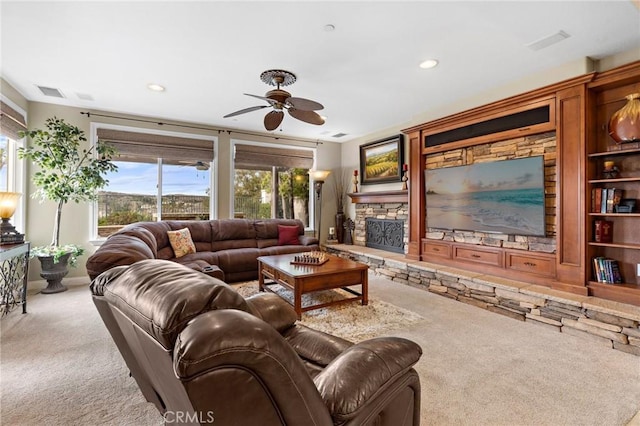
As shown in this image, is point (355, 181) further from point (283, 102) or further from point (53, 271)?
point (53, 271)

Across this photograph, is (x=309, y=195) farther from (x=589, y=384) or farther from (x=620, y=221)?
(x=589, y=384)

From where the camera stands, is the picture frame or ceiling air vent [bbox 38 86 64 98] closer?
ceiling air vent [bbox 38 86 64 98]

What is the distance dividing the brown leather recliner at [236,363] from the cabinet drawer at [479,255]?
307 cm

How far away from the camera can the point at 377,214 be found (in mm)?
5758

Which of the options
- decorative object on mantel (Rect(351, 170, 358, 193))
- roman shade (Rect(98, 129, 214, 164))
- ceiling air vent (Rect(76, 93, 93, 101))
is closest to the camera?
ceiling air vent (Rect(76, 93, 93, 101))

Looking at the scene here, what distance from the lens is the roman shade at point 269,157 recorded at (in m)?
5.71

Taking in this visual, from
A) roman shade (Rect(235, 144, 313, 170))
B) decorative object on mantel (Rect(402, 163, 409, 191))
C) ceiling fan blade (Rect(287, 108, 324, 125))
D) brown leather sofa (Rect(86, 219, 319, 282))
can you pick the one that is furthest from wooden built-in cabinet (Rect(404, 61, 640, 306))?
roman shade (Rect(235, 144, 313, 170))

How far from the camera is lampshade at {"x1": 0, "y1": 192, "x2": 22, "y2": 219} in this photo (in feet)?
9.94

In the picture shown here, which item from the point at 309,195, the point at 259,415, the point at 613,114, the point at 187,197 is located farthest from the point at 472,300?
the point at 187,197

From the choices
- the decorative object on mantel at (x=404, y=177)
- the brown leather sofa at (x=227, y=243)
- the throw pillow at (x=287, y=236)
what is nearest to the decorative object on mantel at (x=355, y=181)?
the decorative object on mantel at (x=404, y=177)

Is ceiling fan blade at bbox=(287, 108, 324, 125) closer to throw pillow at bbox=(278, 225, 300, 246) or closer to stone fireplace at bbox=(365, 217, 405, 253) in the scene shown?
throw pillow at bbox=(278, 225, 300, 246)

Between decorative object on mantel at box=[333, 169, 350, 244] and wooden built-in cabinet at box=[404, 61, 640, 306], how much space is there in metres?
3.30

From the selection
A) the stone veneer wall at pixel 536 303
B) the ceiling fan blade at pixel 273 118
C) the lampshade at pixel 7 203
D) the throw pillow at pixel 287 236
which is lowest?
the stone veneer wall at pixel 536 303

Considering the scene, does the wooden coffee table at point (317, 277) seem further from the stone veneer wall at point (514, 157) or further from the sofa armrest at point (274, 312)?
the stone veneer wall at point (514, 157)
